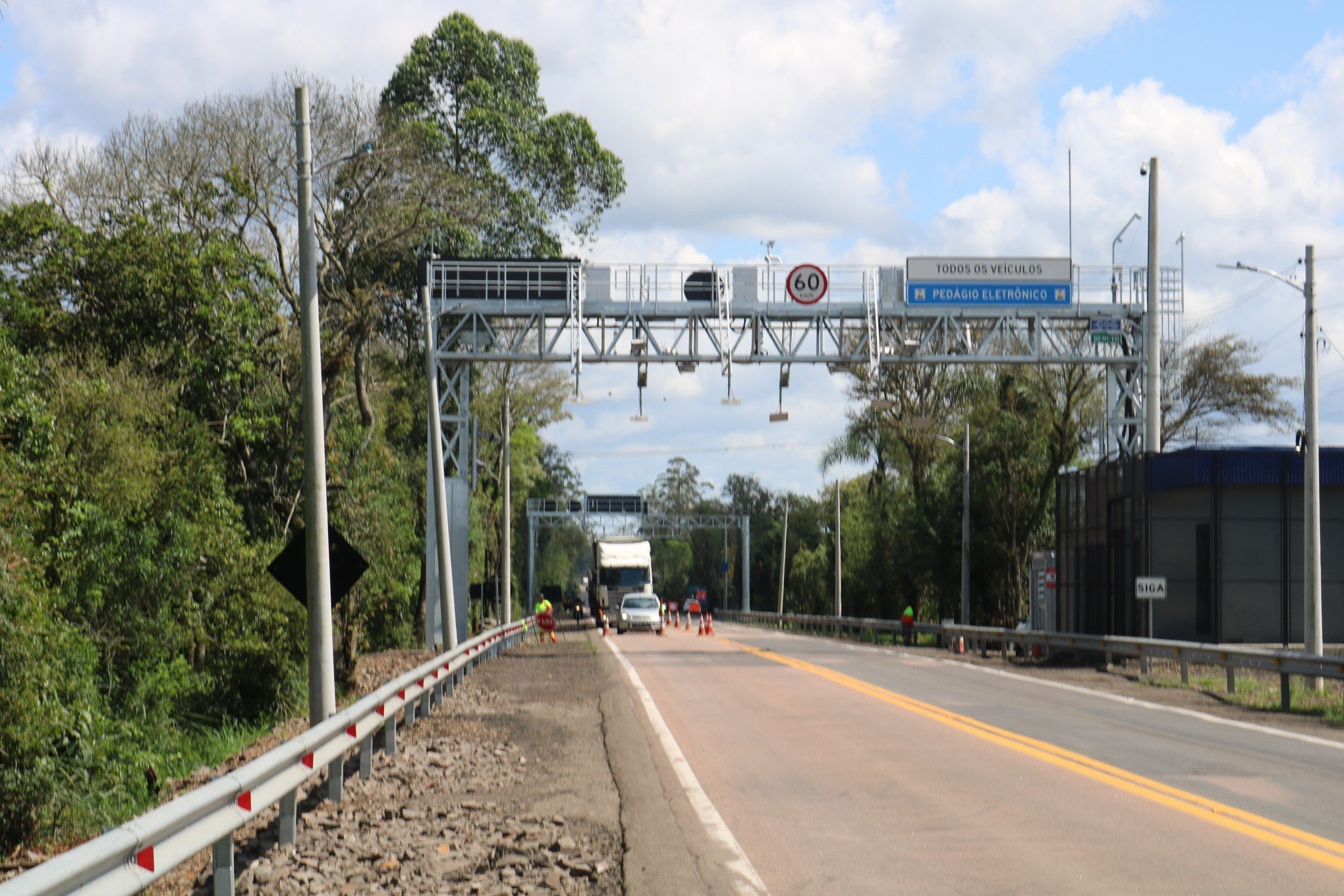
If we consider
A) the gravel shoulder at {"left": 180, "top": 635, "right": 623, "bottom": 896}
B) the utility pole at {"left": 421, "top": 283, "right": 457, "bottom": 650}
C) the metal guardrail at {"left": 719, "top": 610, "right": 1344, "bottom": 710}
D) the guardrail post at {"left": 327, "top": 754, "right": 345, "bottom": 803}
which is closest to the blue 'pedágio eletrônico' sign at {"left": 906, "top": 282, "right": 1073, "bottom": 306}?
the metal guardrail at {"left": 719, "top": 610, "right": 1344, "bottom": 710}

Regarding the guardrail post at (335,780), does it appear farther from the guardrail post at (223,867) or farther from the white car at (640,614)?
the white car at (640,614)

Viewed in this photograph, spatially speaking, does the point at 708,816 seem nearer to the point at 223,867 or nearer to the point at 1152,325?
the point at 223,867

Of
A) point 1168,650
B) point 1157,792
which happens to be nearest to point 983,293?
point 1168,650

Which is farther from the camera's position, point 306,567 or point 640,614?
point 640,614

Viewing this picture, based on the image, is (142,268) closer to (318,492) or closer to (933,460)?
(318,492)

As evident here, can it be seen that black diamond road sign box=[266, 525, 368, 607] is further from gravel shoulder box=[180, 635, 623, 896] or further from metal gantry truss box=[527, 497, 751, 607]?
metal gantry truss box=[527, 497, 751, 607]

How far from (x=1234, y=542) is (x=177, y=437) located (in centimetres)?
2202

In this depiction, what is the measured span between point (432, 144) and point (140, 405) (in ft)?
80.4

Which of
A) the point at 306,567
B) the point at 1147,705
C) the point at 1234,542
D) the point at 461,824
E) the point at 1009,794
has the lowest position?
the point at 1147,705

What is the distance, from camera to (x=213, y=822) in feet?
25.4

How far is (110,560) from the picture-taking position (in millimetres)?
24562

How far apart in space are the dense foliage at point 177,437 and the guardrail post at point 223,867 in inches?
397

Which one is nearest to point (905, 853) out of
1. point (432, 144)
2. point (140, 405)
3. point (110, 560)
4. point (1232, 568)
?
point (110, 560)

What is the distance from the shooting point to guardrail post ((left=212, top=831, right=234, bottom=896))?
7754 mm
